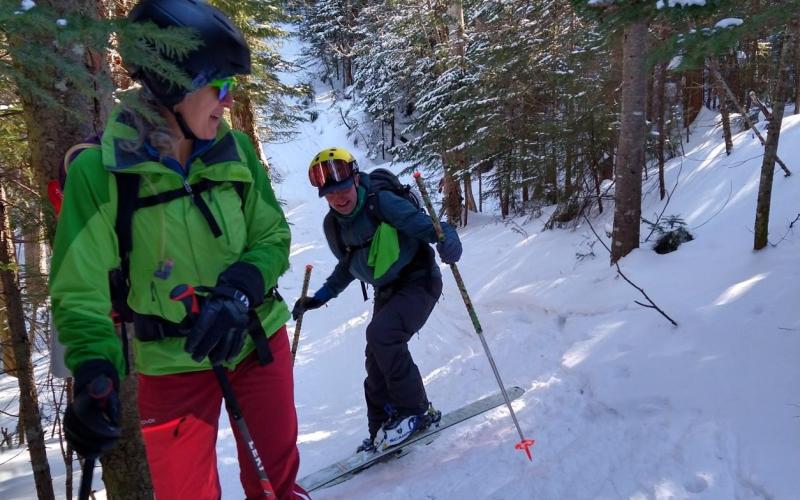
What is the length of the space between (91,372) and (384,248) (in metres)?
2.75

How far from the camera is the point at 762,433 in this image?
346 cm

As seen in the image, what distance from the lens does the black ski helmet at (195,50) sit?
210 cm

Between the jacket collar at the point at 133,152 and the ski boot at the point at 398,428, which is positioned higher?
the jacket collar at the point at 133,152

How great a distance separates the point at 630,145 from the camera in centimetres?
684

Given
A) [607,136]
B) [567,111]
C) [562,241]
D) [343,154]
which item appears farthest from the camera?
[567,111]

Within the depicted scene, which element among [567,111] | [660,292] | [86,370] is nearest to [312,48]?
[567,111]

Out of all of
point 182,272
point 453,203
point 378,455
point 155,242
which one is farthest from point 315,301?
point 453,203

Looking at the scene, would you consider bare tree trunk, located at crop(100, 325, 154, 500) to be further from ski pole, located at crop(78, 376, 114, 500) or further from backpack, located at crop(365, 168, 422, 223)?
backpack, located at crop(365, 168, 422, 223)

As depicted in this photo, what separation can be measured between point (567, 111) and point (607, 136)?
1324mm

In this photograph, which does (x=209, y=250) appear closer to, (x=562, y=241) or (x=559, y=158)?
(x=562, y=241)

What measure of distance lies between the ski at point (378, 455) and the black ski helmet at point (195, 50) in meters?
3.22

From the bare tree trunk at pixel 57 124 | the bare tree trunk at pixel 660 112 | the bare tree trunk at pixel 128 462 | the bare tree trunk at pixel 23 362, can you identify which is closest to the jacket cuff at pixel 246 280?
the bare tree trunk at pixel 128 462

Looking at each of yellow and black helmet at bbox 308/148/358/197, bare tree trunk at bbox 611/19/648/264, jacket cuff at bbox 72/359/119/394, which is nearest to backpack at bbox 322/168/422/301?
yellow and black helmet at bbox 308/148/358/197

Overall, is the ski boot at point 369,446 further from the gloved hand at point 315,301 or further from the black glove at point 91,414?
the black glove at point 91,414
